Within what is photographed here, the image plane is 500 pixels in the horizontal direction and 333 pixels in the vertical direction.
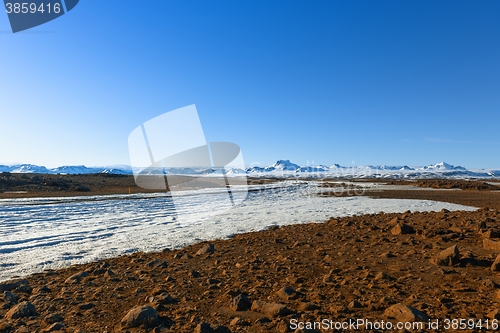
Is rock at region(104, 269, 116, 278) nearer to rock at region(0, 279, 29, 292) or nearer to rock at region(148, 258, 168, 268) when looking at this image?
rock at region(148, 258, 168, 268)

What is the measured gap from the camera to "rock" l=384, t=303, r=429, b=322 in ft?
13.3

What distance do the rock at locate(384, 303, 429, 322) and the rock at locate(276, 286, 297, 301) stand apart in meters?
1.47

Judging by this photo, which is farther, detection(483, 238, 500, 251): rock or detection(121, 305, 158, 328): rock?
detection(483, 238, 500, 251): rock

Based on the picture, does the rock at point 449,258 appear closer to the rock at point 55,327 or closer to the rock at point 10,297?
the rock at point 55,327

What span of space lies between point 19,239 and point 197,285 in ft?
31.4

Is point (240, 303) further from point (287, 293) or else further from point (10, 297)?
point (10, 297)

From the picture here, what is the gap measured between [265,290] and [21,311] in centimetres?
391

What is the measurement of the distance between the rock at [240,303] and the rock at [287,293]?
2.03 feet

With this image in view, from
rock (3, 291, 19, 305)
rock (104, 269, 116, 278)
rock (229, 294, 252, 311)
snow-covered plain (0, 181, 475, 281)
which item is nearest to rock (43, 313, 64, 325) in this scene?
rock (3, 291, 19, 305)

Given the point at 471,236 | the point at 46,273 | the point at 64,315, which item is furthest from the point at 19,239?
the point at 471,236

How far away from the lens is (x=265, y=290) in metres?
5.53

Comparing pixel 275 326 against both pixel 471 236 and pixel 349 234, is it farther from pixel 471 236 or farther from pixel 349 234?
pixel 471 236

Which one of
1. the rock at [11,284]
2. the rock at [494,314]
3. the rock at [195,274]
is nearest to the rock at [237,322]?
the rock at [195,274]

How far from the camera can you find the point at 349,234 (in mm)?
10688
